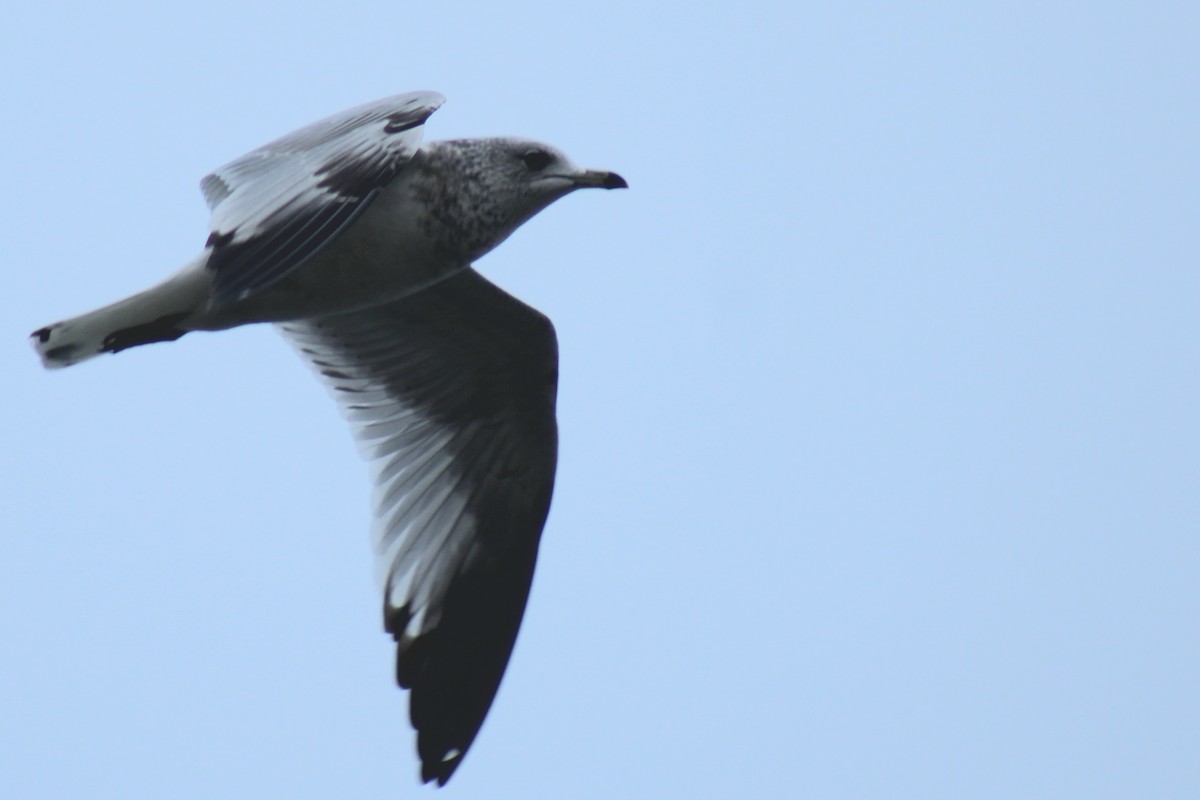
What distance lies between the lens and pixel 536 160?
496 centimetres

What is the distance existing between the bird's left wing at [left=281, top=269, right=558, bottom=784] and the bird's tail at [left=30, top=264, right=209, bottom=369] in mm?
904

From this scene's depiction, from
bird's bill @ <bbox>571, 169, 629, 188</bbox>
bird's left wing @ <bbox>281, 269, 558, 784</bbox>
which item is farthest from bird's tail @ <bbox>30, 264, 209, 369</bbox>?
bird's bill @ <bbox>571, 169, 629, 188</bbox>

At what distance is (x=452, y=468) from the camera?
5797 millimetres

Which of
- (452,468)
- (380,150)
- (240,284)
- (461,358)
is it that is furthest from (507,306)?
(240,284)

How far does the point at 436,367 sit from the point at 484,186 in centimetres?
107

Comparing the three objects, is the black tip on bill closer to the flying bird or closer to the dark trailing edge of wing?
the flying bird

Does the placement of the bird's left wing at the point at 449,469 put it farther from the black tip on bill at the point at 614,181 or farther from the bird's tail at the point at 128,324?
the bird's tail at the point at 128,324

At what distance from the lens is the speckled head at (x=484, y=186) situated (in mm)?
4770

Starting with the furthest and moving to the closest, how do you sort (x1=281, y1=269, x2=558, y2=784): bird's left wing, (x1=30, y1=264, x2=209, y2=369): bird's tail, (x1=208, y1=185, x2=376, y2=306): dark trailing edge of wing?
(x1=281, y1=269, x2=558, y2=784): bird's left wing < (x1=30, y1=264, x2=209, y2=369): bird's tail < (x1=208, y1=185, x2=376, y2=306): dark trailing edge of wing

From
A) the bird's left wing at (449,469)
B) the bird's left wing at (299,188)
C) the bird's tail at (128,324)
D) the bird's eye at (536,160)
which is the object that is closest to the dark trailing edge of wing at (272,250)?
the bird's left wing at (299,188)

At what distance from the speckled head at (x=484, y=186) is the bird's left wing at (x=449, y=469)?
651 millimetres

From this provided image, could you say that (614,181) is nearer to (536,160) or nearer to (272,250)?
(536,160)

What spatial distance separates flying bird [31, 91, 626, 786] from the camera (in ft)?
15.7

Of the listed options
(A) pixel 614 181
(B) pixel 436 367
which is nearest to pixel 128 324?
(B) pixel 436 367
